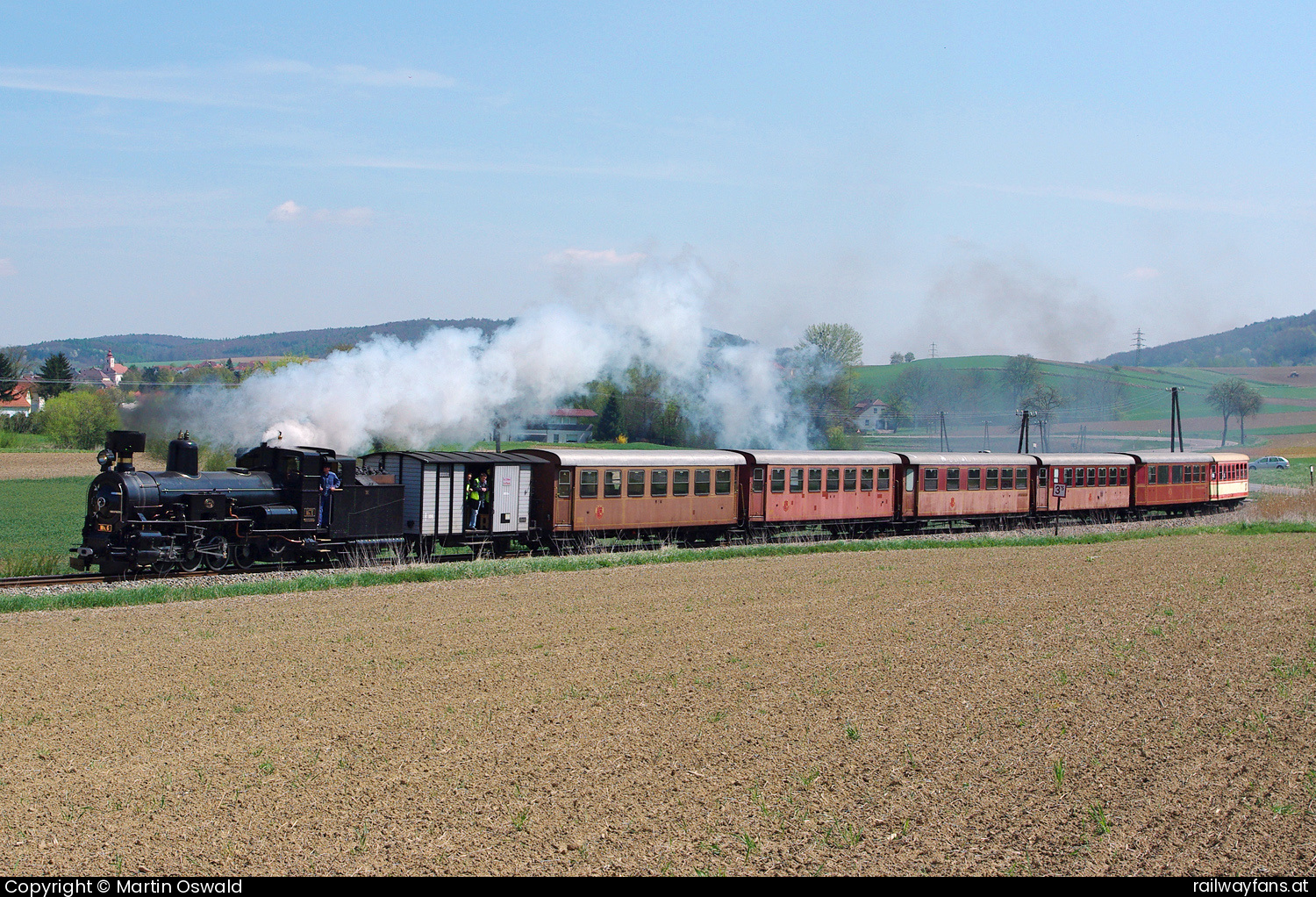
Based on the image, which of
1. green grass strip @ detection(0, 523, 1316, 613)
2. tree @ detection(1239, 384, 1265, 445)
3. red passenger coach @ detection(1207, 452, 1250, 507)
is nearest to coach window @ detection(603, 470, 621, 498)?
green grass strip @ detection(0, 523, 1316, 613)

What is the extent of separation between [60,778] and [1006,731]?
29.7ft

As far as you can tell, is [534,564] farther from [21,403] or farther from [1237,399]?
[1237,399]

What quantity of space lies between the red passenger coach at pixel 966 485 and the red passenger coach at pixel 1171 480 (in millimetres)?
8284

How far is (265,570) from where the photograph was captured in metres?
23.6

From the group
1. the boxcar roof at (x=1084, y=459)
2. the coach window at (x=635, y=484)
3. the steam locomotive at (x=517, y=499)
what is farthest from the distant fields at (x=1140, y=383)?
the coach window at (x=635, y=484)

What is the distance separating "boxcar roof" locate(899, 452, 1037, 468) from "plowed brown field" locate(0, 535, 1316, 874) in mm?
17545

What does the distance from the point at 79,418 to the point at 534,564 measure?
58.4 m

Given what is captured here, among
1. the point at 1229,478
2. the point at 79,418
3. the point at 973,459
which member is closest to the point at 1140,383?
the point at 1229,478

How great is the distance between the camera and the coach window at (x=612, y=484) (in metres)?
28.5

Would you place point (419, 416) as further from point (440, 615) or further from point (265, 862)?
point (265, 862)

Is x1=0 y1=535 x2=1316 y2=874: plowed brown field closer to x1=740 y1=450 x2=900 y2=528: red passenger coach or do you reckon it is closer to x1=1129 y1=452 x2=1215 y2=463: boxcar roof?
x1=740 y1=450 x2=900 y2=528: red passenger coach

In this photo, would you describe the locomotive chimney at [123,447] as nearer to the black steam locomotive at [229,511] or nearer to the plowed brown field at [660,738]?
the black steam locomotive at [229,511]

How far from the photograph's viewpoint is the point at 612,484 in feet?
94.1

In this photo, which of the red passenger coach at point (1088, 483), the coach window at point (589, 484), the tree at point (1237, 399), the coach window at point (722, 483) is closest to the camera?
the coach window at point (589, 484)
